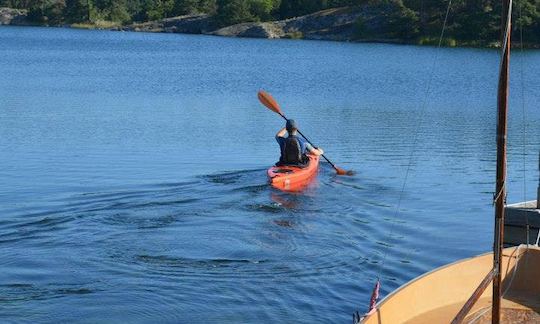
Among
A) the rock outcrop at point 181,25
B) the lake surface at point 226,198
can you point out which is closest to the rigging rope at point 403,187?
the lake surface at point 226,198

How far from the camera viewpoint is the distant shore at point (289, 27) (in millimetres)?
110188

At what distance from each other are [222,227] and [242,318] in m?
4.71

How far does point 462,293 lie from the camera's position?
10797mm

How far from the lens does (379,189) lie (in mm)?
21734

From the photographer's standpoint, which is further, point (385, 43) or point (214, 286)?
point (385, 43)

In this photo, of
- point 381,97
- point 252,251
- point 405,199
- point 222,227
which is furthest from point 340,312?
point 381,97

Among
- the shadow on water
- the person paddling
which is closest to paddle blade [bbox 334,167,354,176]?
the person paddling

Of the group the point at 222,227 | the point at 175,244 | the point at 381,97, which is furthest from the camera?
the point at 381,97

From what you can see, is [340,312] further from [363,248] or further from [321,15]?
[321,15]

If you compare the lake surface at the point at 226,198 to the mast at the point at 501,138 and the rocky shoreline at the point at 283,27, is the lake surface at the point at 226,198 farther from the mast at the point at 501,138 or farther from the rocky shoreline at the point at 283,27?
the rocky shoreline at the point at 283,27

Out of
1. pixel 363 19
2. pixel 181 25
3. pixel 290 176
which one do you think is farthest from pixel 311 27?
pixel 290 176

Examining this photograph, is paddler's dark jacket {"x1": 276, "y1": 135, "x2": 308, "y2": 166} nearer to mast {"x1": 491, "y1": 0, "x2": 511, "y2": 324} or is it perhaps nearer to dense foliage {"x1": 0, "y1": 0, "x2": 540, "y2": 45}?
mast {"x1": 491, "y1": 0, "x2": 511, "y2": 324}

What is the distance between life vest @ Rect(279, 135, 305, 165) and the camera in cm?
2161

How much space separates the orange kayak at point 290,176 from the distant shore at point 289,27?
77334 millimetres
